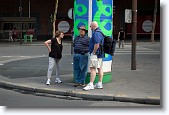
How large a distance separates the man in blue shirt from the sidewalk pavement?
366 millimetres

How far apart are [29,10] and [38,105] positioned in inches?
1524

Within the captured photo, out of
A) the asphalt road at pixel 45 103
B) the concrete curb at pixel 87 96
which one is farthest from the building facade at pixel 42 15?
the asphalt road at pixel 45 103

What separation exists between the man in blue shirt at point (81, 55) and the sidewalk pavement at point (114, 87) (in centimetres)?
37

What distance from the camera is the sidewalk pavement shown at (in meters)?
8.84

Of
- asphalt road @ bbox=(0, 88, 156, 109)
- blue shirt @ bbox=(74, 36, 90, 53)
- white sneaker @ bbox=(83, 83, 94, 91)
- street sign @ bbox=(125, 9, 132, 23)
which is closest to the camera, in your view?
asphalt road @ bbox=(0, 88, 156, 109)

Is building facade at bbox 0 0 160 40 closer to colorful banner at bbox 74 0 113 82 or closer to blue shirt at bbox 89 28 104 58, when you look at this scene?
colorful banner at bbox 74 0 113 82

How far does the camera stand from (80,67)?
10.4 meters

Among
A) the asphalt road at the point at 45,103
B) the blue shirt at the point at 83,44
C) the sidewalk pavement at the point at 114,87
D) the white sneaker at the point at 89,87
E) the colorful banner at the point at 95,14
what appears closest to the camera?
the asphalt road at the point at 45,103

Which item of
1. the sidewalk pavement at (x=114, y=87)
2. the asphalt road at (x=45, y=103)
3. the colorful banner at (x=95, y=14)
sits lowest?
the asphalt road at (x=45, y=103)

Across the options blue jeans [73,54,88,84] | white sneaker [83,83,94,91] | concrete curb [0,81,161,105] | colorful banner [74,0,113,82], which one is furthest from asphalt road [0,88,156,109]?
colorful banner [74,0,113,82]

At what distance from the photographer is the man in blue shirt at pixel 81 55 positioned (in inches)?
403

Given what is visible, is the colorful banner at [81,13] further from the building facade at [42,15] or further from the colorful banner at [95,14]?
the building facade at [42,15]

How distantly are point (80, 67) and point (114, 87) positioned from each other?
1171 mm

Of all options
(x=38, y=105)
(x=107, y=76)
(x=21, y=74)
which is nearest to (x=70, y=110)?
(x=38, y=105)
